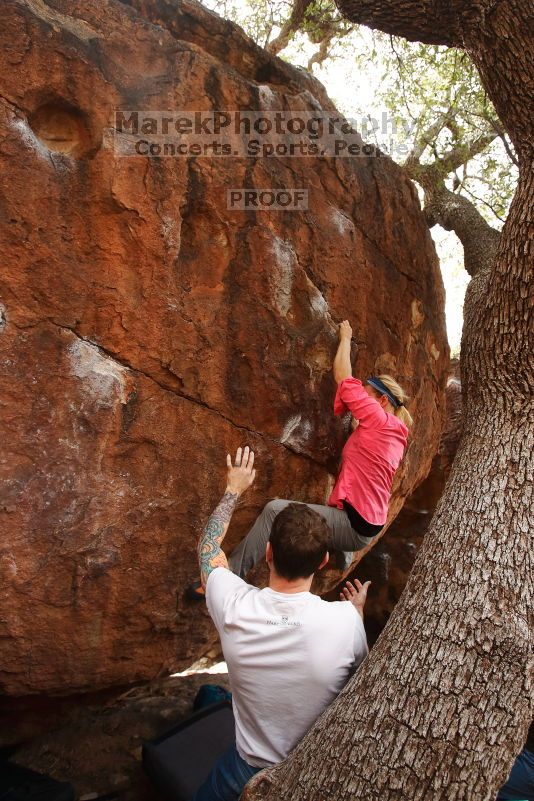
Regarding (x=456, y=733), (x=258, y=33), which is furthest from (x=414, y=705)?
(x=258, y=33)

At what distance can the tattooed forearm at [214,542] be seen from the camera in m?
2.72

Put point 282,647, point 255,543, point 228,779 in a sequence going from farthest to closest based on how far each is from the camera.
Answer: point 255,543 < point 228,779 < point 282,647

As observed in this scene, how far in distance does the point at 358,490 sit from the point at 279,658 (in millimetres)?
1700

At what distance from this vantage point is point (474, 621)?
2533 mm

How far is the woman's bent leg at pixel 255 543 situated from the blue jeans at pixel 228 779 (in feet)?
3.81

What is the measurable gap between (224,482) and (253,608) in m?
1.63

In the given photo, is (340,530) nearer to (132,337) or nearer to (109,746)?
(132,337)

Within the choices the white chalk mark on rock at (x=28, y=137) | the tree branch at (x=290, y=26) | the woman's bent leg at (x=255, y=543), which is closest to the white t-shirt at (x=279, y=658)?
the woman's bent leg at (x=255, y=543)

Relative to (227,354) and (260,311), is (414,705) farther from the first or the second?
(260,311)

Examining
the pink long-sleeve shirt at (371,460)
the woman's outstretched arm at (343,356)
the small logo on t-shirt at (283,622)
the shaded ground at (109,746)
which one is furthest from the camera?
the woman's outstretched arm at (343,356)

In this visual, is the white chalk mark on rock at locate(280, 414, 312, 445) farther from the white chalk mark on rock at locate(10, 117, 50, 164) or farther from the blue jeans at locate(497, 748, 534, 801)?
the blue jeans at locate(497, 748, 534, 801)

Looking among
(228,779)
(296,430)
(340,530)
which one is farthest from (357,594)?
(296,430)

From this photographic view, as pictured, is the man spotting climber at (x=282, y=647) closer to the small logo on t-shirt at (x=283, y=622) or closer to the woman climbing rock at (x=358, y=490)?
the small logo on t-shirt at (x=283, y=622)

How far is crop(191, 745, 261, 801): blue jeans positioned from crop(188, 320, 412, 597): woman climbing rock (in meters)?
1.18
